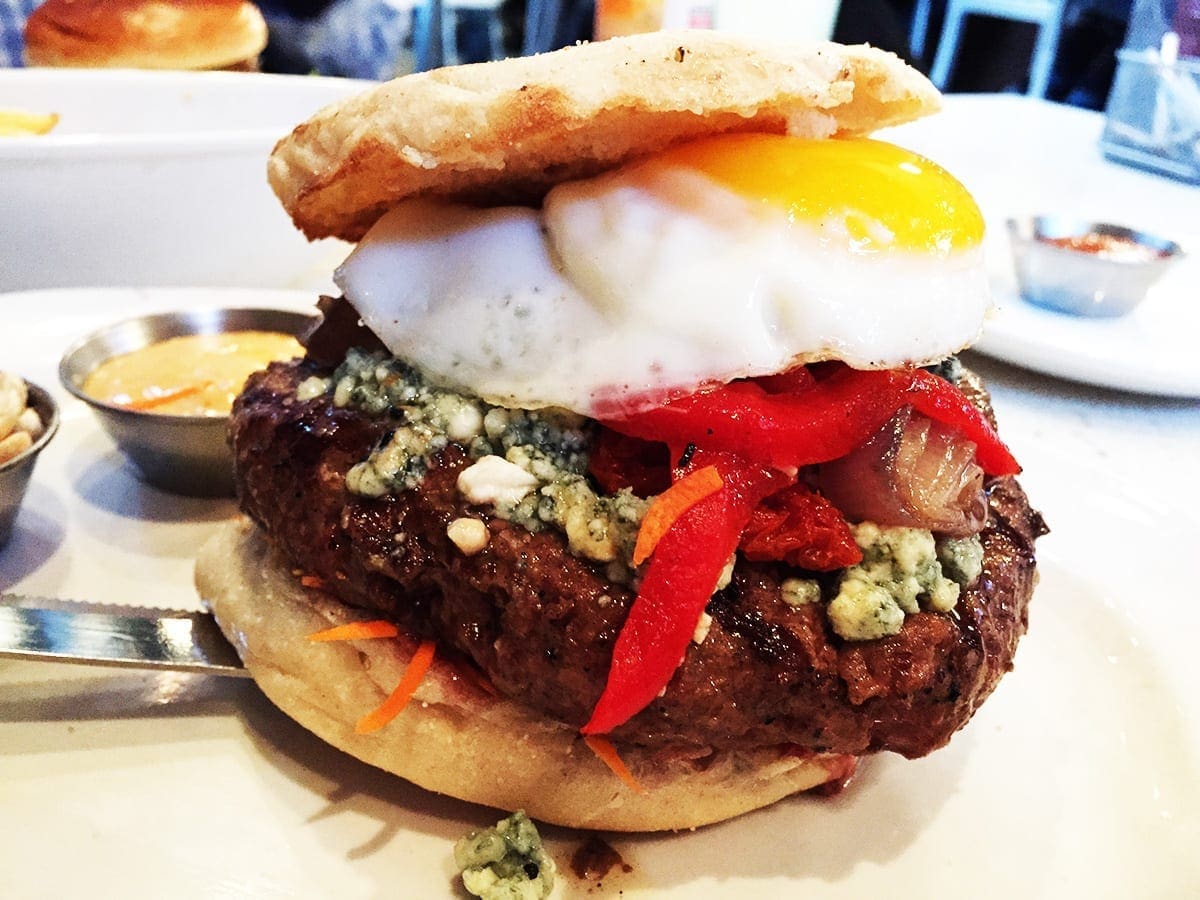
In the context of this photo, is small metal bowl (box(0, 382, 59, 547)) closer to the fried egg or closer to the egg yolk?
the fried egg

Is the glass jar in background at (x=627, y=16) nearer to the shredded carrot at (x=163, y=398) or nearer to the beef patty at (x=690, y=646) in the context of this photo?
the shredded carrot at (x=163, y=398)

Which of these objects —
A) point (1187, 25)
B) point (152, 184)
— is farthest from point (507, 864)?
point (1187, 25)

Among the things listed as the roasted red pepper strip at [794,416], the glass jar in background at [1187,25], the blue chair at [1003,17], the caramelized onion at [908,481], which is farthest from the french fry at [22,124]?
the blue chair at [1003,17]

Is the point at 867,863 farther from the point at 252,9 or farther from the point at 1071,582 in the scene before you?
the point at 252,9

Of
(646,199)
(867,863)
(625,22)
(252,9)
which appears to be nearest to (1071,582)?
(867,863)

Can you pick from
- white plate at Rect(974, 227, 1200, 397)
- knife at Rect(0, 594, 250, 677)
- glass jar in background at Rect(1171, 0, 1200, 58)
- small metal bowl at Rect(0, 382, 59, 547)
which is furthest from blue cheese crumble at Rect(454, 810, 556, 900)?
glass jar in background at Rect(1171, 0, 1200, 58)

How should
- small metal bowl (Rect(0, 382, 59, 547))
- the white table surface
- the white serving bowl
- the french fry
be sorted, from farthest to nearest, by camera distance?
the french fry < the white serving bowl < small metal bowl (Rect(0, 382, 59, 547)) < the white table surface
